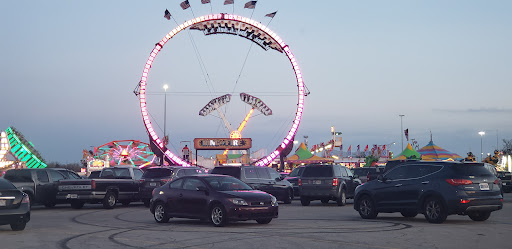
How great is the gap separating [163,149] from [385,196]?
132 ft

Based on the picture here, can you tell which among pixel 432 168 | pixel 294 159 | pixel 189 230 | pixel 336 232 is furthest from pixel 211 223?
pixel 294 159

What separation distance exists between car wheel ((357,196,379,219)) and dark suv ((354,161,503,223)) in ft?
0.41

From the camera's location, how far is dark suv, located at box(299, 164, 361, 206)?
95.0ft

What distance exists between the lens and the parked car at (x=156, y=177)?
2814 cm

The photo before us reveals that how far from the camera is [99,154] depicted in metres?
118

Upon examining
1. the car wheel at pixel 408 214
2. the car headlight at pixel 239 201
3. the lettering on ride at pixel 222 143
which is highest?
the lettering on ride at pixel 222 143

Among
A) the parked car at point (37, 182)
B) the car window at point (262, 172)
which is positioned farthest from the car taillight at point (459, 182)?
the parked car at point (37, 182)

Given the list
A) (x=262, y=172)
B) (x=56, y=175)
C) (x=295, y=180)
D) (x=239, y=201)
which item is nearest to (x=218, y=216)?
(x=239, y=201)

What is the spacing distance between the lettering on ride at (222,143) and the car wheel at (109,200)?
3636 centimetres

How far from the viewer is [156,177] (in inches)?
1118

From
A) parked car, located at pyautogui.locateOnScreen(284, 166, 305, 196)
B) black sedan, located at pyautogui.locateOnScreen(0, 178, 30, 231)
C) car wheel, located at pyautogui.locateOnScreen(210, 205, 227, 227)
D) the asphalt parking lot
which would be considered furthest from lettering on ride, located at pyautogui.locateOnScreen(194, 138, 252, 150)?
black sedan, located at pyautogui.locateOnScreen(0, 178, 30, 231)

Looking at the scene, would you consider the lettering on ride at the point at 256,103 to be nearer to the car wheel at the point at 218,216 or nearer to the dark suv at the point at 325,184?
the dark suv at the point at 325,184

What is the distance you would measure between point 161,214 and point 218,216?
236cm

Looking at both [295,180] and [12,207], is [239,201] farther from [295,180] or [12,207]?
[295,180]
